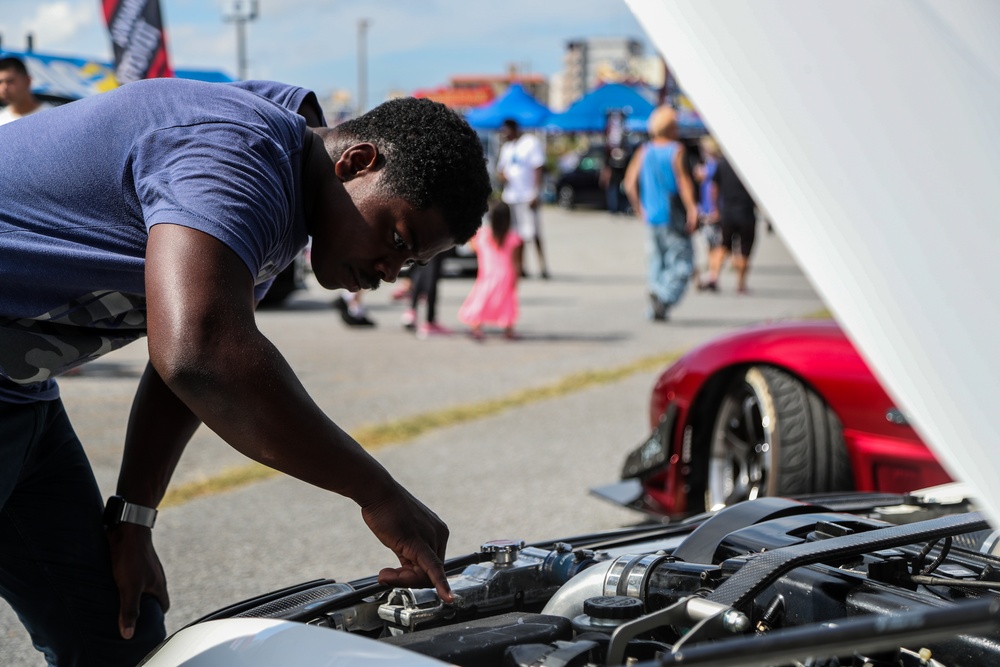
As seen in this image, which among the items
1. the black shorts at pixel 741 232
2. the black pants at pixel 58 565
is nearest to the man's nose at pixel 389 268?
the black pants at pixel 58 565

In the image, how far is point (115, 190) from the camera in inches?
74.8

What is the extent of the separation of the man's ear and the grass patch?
353 centimetres

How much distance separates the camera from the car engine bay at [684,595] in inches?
65.6

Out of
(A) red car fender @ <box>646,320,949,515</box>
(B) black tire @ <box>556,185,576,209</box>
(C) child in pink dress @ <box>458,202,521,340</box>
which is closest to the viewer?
(A) red car fender @ <box>646,320,949,515</box>

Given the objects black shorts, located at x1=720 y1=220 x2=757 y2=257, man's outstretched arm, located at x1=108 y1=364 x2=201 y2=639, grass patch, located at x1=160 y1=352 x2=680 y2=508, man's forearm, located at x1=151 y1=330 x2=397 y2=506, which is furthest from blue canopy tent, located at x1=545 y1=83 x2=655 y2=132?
man's forearm, located at x1=151 y1=330 x2=397 y2=506

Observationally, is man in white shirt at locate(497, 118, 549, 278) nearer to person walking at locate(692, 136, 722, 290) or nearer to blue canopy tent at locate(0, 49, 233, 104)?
person walking at locate(692, 136, 722, 290)

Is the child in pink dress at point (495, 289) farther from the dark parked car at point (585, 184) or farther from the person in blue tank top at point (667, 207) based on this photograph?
the dark parked car at point (585, 184)

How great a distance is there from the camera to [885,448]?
3887mm

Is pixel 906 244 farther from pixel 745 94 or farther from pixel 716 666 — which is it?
pixel 716 666

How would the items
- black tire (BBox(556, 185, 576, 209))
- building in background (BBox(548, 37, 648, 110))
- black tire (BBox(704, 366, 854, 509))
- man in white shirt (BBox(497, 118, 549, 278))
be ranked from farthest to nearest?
1. building in background (BBox(548, 37, 648, 110))
2. black tire (BBox(556, 185, 576, 209))
3. man in white shirt (BBox(497, 118, 549, 278))
4. black tire (BBox(704, 366, 854, 509))

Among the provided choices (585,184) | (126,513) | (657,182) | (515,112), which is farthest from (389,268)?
(585,184)

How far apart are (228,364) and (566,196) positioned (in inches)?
1285

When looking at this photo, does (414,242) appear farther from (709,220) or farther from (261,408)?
(709,220)

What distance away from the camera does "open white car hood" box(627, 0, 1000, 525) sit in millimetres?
1092
